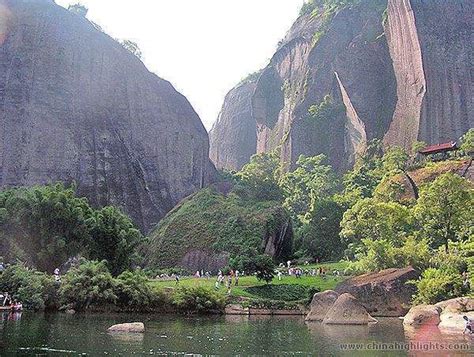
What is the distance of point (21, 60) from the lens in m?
77.6

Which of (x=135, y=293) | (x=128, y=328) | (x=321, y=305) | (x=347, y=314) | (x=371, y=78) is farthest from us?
(x=371, y=78)

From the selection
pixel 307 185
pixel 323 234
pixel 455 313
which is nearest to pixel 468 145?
pixel 323 234

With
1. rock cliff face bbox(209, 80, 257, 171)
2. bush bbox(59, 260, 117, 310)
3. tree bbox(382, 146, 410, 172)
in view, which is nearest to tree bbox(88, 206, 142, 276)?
bush bbox(59, 260, 117, 310)

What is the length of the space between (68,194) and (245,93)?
331 ft

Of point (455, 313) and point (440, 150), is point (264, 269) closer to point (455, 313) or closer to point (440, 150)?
point (455, 313)

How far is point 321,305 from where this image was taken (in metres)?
35.2

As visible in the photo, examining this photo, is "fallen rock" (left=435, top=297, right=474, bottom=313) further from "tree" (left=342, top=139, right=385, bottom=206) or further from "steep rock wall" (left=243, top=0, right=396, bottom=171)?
"steep rock wall" (left=243, top=0, right=396, bottom=171)

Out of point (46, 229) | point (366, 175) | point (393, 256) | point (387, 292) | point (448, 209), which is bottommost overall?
point (387, 292)

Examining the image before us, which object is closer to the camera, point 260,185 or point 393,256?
point 393,256

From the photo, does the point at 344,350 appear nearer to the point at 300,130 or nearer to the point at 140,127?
A: the point at 140,127

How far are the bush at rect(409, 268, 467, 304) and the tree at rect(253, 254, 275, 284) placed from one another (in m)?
11.1

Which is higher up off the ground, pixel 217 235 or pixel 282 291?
pixel 217 235

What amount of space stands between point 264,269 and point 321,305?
8.29m

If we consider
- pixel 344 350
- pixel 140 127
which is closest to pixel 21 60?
pixel 140 127
